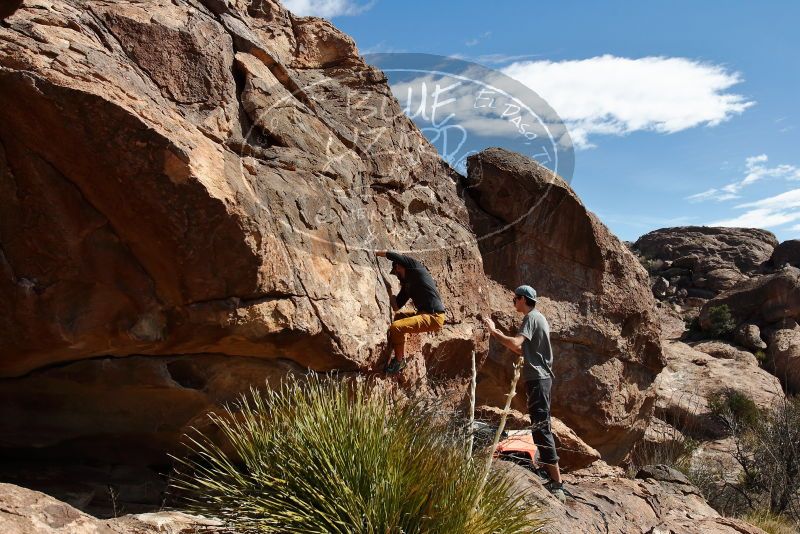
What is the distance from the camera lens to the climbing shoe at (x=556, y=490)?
751 centimetres

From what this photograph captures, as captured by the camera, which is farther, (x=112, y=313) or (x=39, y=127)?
(x=112, y=313)

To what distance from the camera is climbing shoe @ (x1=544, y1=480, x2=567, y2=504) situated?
7.51 metres

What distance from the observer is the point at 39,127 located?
18.6 ft

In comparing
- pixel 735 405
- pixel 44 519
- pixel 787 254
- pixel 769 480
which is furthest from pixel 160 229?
pixel 787 254

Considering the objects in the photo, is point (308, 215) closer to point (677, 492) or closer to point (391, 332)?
point (391, 332)

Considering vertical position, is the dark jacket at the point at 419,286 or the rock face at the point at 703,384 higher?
the dark jacket at the point at 419,286

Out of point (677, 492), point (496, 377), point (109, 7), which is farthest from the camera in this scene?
point (496, 377)

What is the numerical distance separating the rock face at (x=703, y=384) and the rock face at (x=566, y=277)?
7.71m

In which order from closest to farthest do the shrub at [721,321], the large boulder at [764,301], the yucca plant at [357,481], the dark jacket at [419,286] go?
the yucca plant at [357,481] → the dark jacket at [419,286] → the large boulder at [764,301] → the shrub at [721,321]

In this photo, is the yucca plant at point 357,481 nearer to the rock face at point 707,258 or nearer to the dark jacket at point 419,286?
the dark jacket at point 419,286

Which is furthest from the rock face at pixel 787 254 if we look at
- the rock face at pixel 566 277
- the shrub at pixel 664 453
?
the rock face at pixel 566 277

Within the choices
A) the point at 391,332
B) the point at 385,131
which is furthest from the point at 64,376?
the point at 385,131

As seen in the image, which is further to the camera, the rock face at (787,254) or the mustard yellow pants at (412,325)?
the rock face at (787,254)

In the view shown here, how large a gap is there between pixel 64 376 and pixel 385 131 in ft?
18.1
